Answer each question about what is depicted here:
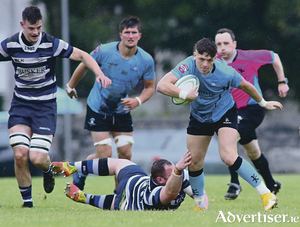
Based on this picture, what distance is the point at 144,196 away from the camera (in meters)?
4.72

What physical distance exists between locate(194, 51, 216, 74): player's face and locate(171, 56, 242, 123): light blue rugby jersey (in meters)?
0.12

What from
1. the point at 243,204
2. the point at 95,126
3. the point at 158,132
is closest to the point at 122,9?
the point at 158,132

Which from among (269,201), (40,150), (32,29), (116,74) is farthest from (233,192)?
(32,29)

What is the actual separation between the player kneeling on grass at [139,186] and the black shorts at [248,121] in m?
1.51

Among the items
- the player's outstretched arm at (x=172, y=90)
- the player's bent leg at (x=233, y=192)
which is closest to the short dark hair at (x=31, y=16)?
the player's outstretched arm at (x=172, y=90)

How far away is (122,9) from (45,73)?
1011 centimetres

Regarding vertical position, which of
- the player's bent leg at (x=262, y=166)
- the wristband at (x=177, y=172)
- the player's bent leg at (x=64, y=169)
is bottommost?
the player's bent leg at (x=262, y=166)

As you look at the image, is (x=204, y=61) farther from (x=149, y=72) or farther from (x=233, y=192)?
(x=233, y=192)

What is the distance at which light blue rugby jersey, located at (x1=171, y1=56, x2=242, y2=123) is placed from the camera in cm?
499

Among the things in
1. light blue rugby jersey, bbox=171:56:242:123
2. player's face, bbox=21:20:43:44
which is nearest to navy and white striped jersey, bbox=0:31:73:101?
player's face, bbox=21:20:43:44

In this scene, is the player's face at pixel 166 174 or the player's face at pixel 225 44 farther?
the player's face at pixel 225 44

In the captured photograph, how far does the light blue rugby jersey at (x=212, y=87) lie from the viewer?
4.99m

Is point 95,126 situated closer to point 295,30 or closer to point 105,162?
point 105,162

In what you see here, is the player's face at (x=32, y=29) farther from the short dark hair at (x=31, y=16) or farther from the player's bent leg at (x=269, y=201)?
the player's bent leg at (x=269, y=201)
